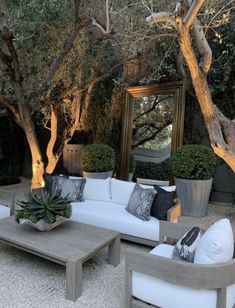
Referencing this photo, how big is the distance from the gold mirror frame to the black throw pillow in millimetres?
2422

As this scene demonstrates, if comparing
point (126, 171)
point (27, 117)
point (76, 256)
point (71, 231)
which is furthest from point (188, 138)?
point (76, 256)

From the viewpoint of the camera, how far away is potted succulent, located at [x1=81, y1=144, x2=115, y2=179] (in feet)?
18.7

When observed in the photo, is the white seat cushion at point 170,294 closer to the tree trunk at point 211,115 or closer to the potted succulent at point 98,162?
the tree trunk at point 211,115

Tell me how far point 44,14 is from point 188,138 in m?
3.60

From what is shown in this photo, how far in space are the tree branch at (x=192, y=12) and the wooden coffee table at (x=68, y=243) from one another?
230 centimetres

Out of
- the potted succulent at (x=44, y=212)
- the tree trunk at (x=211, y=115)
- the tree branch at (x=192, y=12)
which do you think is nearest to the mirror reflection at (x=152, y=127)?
the tree trunk at (x=211, y=115)

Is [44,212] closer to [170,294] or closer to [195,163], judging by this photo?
[170,294]

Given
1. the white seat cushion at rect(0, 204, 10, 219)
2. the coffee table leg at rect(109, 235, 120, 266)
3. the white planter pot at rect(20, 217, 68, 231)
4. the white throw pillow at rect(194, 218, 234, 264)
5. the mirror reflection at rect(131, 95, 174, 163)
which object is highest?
the mirror reflection at rect(131, 95, 174, 163)

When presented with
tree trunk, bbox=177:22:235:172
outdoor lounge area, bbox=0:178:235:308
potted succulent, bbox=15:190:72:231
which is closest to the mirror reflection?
tree trunk, bbox=177:22:235:172

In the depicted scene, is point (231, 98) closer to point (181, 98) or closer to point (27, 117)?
Answer: point (181, 98)

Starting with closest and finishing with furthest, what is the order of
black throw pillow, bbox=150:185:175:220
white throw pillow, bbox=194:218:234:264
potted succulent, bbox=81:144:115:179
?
white throw pillow, bbox=194:218:234:264 < black throw pillow, bbox=150:185:175:220 < potted succulent, bbox=81:144:115:179

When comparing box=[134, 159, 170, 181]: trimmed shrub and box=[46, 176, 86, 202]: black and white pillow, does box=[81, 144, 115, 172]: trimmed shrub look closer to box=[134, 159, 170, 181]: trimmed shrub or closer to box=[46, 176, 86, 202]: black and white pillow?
box=[134, 159, 170, 181]: trimmed shrub

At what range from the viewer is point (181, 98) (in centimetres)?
571

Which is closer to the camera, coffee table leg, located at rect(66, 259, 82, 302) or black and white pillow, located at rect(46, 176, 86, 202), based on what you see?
coffee table leg, located at rect(66, 259, 82, 302)
